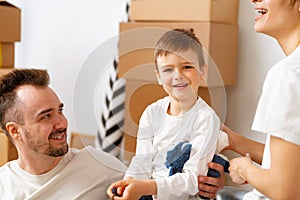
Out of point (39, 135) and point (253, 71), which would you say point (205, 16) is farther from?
point (39, 135)

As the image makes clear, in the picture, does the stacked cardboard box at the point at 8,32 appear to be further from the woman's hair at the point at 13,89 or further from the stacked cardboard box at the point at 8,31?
the woman's hair at the point at 13,89

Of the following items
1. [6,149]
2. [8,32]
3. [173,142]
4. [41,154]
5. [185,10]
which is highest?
[185,10]

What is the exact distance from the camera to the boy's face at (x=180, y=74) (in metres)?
1.06

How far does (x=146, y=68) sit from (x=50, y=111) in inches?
16.3

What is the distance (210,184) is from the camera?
3.77 ft

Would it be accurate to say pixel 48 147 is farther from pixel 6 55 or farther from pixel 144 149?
pixel 6 55

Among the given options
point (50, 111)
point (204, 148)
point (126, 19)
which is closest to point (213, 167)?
point (204, 148)

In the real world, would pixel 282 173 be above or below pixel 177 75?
below

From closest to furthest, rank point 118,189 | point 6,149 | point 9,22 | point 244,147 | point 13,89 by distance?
point 118,189
point 244,147
point 13,89
point 6,149
point 9,22

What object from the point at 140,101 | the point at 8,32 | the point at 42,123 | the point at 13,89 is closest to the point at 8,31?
the point at 8,32

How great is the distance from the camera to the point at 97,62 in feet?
3.71

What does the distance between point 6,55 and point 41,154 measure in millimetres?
909

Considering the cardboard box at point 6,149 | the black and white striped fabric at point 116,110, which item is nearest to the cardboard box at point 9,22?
the cardboard box at point 6,149

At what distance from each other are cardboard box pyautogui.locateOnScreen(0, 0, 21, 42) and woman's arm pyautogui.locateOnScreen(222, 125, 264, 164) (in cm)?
122
